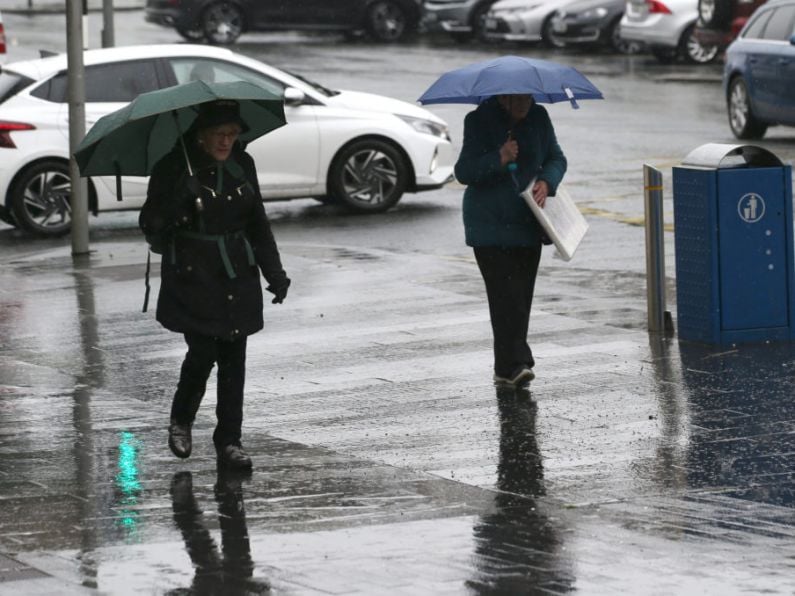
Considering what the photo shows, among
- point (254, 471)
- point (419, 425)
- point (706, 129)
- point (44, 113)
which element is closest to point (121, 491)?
point (254, 471)

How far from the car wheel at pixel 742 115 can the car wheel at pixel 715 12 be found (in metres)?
6.07

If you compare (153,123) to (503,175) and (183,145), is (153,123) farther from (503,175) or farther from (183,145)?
(503,175)

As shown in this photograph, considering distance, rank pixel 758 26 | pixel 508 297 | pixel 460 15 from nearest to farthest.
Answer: pixel 508 297 < pixel 758 26 < pixel 460 15

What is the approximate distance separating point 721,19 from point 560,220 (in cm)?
1967

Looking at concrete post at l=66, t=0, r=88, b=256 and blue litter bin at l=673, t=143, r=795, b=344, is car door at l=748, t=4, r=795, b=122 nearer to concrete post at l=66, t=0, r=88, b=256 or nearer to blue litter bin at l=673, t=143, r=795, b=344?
concrete post at l=66, t=0, r=88, b=256

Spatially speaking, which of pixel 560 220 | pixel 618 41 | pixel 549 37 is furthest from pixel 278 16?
pixel 560 220

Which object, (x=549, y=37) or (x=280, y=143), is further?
(x=549, y=37)

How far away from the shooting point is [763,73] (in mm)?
21719

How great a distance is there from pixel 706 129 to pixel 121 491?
16.2m

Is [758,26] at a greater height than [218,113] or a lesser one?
lesser

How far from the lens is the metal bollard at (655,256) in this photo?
36.2 feet

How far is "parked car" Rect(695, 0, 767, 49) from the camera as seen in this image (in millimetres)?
28328

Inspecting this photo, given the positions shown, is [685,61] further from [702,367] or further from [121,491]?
[121,491]

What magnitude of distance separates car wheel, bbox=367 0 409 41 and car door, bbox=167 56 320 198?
19412mm
